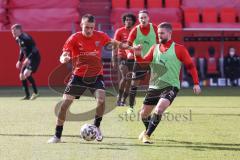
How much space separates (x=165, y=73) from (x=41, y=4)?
659 inches

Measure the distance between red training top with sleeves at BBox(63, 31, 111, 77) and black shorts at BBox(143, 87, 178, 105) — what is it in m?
0.91

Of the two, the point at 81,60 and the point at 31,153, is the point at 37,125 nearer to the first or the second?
the point at 81,60

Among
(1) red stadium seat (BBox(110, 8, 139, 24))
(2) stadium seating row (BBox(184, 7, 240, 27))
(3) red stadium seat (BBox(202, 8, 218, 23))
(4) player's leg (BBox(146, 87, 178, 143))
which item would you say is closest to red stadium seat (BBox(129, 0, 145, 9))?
(1) red stadium seat (BBox(110, 8, 139, 24))

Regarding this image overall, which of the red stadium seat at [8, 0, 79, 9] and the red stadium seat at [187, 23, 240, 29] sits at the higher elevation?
the red stadium seat at [8, 0, 79, 9]

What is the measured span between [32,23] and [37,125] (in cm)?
1367

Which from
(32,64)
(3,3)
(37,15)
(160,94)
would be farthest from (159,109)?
(3,3)

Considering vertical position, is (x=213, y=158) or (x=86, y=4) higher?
(x=86, y=4)

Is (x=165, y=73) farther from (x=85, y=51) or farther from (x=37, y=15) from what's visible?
(x=37, y=15)

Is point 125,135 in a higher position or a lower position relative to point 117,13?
lower

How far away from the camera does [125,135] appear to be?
1084 cm

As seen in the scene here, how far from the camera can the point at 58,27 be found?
2520 cm

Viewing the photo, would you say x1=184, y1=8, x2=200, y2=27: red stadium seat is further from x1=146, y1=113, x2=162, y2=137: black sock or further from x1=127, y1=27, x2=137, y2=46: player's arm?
x1=146, y1=113, x2=162, y2=137: black sock

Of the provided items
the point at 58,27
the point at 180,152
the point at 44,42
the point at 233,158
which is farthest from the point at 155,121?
the point at 58,27

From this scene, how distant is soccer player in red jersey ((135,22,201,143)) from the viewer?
10.0m
